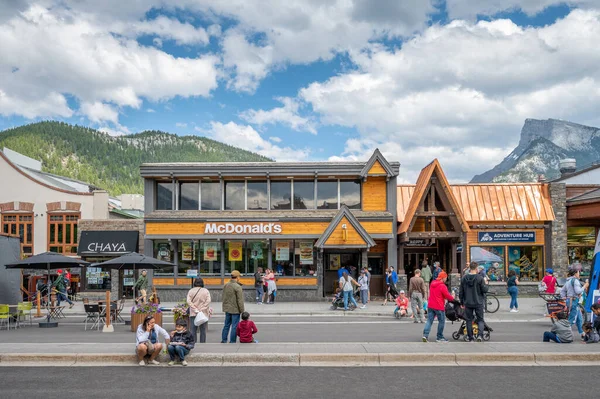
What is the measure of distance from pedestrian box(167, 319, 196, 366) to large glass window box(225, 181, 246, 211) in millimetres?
18307

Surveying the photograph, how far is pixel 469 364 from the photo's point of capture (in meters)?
11.9

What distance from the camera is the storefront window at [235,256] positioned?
1177 inches

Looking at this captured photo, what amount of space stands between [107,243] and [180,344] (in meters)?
20.3


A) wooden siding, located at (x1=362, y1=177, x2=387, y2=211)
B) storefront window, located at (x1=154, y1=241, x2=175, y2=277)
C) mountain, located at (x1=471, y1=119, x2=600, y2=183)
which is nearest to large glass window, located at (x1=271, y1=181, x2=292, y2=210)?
wooden siding, located at (x1=362, y1=177, x2=387, y2=211)

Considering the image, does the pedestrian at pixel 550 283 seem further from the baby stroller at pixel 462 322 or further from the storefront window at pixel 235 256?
the storefront window at pixel 235 256

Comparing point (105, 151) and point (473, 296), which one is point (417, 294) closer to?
point (473, 296)

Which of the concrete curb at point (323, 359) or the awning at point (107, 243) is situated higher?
the awning at point (107, 243)

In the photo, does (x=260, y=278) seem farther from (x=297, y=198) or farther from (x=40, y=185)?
(x=40, y=185)

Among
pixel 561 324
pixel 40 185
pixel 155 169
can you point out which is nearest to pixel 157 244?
pixel 155 169

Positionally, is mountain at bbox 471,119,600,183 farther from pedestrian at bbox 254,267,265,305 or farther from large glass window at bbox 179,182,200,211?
pedestrian at bbox 254,267,265,305

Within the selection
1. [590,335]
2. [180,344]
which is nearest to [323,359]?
[180,344]

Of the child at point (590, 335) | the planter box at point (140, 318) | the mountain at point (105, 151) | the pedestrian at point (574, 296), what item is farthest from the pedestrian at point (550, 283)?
the mountain at point (105, 151)

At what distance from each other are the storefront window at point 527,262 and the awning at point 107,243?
64.6 feet

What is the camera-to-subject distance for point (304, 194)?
30234 mm
